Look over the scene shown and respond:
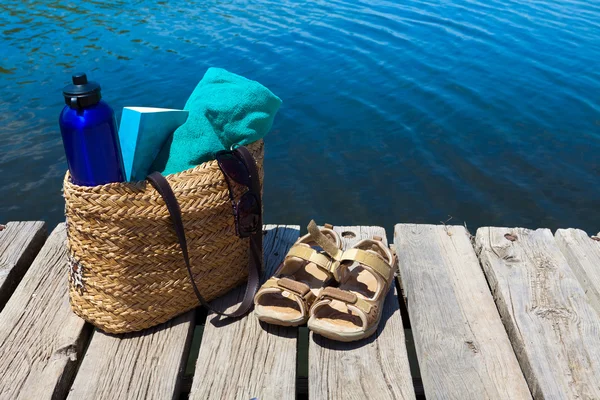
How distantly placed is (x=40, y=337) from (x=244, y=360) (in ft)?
2.80

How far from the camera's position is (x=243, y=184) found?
2338mm

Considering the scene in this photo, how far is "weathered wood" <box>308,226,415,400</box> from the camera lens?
2.12 m

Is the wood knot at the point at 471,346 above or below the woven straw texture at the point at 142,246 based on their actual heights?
below

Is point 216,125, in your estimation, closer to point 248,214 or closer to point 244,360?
point 248,214

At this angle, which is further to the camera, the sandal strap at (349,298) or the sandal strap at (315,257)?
the sandal strap at (315,257)

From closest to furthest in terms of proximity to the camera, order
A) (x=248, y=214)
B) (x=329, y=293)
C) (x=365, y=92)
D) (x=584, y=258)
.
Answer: (x=329, y=293), (x=248, y=214), (x=584, y=258), (x=365, y=92)

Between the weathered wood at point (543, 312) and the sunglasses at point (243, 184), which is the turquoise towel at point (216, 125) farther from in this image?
the weathered wood at point (543, 312)

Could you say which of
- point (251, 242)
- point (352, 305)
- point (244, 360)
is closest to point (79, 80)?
point (251, 242)

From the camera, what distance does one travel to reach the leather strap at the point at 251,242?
2.12 meters

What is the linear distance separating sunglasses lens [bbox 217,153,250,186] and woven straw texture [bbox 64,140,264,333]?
32 mm

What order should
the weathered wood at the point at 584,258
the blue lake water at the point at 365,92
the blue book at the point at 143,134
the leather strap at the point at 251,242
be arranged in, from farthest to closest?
the blue lake water at the point at 365,92
the weathered wood at the point at 584,258
the blue book at the point at 143,134
the leather strap at the point at 251,242

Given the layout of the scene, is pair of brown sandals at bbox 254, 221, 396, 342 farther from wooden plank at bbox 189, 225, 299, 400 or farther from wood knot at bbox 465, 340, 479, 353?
wood knot at bbox 465, 340, 479, 353


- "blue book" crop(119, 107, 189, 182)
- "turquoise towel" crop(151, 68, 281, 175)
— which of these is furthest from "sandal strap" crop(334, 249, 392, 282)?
"blue book" crop(119, 107, 189, 182)

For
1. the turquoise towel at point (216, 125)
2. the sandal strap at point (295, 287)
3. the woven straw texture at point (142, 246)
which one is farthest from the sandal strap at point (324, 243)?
the turquoise towel at point (216, 125)
